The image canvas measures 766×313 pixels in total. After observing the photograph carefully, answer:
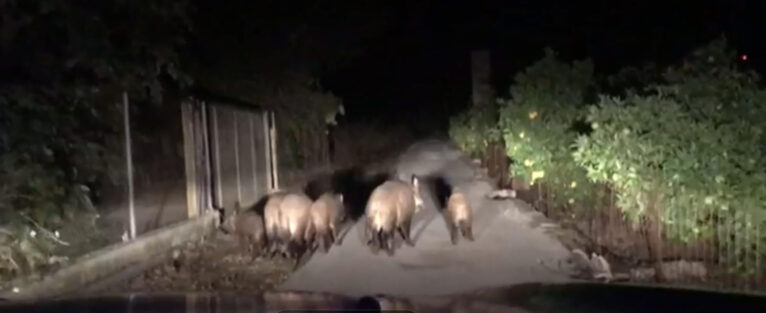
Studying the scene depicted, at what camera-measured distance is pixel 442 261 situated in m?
14.5

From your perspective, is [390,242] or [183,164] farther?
[183,164]

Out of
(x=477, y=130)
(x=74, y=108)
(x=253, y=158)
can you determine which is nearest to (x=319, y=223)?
(x=74, y=108)

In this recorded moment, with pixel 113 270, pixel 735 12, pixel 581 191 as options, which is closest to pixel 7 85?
pixel 113 270

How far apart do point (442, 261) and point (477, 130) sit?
64.5 feet

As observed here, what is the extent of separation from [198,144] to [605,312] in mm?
14919

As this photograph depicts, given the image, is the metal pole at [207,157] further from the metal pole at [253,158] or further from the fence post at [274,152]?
the fence post at [274,152]

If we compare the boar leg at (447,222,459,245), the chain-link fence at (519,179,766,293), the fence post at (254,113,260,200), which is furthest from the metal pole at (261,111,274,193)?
the chain-link fence at (519,179,766,293)

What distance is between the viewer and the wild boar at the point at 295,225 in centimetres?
1560

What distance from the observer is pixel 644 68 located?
17.3 metres

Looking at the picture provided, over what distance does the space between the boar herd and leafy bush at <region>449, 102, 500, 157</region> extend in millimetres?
11323

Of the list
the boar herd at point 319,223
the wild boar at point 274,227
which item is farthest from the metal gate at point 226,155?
the wild boar at point 274,227

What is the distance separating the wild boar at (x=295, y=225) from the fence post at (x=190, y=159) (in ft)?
7.23

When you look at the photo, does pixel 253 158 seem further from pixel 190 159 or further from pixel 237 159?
pixel 190 159

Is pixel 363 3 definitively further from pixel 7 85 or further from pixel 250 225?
pixel 7 85
